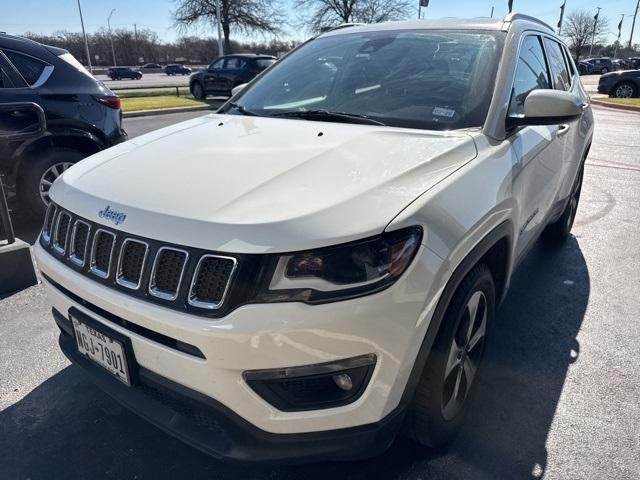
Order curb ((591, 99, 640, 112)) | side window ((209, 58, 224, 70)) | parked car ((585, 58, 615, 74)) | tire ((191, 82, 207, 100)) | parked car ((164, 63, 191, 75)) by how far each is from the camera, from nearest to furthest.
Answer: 1. curb ((591, 99, 640, 112))
2. side window ((209, 58, 224, 70))
3. tire ((191, 82, 207, 100))
4. parked car ((585, 58, 615, 74))
5. parked car ((164, 63, 191, 75))

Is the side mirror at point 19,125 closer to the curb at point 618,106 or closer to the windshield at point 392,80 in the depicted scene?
the windshield at point 392,80

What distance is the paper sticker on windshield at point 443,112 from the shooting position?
2.42 metres

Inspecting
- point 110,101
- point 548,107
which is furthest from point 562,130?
point 110,101

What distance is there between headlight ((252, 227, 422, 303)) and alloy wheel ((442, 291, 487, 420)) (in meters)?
0.58

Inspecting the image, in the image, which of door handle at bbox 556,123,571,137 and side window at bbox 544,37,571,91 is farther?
side window at bbox 544,37,571,91

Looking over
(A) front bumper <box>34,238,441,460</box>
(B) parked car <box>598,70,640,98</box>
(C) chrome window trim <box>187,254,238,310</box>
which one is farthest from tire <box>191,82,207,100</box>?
(C) chrome window trim <box>187,254,238,310</box>

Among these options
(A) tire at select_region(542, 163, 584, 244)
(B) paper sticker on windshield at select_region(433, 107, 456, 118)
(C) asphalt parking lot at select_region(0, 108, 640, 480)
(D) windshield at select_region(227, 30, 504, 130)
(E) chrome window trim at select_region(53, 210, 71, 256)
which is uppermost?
(D) windshield at select_region(227, 30, 504, 130)

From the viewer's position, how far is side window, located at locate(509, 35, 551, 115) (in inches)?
105

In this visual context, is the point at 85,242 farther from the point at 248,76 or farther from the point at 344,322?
the point at 248,76

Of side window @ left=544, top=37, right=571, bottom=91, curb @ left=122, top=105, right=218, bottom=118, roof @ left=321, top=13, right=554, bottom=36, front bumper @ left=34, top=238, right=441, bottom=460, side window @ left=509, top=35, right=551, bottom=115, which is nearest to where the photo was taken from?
front bumper @ left=34, top=238, right=441, bottom=460

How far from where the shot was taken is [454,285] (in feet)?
5.98

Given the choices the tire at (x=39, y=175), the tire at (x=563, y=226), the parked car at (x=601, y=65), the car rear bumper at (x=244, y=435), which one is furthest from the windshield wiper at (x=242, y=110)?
the parked car at (x=601, y=65)

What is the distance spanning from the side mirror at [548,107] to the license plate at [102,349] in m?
2.04

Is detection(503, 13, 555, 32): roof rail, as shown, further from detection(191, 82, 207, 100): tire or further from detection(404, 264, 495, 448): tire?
detection(191, 82, 207, 100): tire
